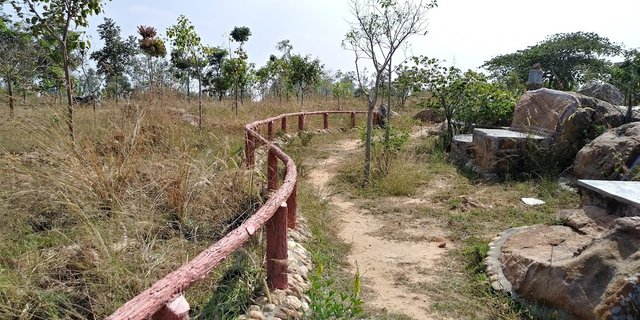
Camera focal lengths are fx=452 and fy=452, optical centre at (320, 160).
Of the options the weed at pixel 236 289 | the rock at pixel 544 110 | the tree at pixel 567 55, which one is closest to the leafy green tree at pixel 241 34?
the rock at pixel 544 110

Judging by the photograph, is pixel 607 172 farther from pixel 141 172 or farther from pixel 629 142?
pixel 141 172

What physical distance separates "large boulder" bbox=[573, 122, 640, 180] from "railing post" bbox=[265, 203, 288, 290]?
4.85 metres

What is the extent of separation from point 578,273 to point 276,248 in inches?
80.0

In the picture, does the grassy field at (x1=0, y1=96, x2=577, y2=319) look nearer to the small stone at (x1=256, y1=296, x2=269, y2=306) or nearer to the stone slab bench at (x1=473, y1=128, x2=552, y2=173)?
the small stone at (x1=256, y1=296, x2=269, y2=306)

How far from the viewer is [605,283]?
9.48 ft

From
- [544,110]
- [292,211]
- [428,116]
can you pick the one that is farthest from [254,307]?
[428,116]

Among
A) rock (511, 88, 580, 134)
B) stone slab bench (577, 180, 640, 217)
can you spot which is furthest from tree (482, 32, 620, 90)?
stone slab bench (577, 180, 640, 217)

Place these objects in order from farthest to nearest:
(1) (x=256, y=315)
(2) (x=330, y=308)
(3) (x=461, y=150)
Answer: (3) (x=461, y=150)
(2) (x=330, y=308)
(1) (x=256, y=315)

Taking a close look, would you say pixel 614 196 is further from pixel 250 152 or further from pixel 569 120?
pixel 250 152

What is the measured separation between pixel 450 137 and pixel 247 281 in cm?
773

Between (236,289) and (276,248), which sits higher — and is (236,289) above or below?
below

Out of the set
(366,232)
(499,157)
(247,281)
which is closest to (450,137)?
(499,157)

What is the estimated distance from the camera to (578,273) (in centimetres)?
304

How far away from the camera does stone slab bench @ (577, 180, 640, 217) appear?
405 centimetres
